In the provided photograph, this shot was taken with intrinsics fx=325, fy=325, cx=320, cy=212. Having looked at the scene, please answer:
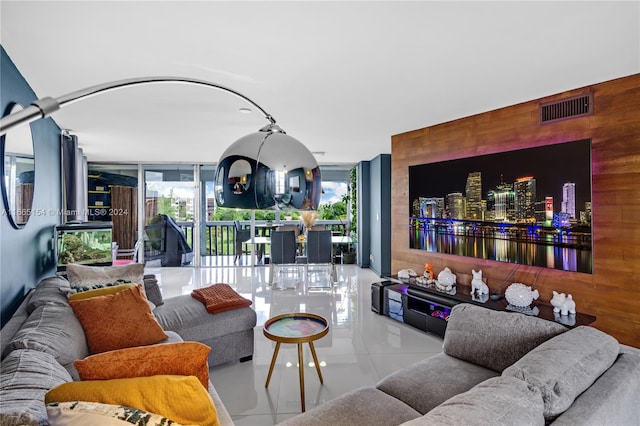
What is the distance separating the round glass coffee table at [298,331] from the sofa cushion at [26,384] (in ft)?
3.95

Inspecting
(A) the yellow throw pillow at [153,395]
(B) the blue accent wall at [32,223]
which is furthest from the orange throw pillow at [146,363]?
(B) the blue accent wall at [32,223]

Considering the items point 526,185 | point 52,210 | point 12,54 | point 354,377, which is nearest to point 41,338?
point 12,54

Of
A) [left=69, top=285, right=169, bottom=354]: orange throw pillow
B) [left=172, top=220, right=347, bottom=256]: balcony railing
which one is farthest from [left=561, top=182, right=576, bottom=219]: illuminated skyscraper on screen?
[left=172, top=220, right=347, bottom=256]: balcony railing

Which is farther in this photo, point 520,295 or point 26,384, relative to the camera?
point 520,295

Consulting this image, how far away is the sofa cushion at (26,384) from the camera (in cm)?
94

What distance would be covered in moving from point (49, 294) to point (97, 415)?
1.76m

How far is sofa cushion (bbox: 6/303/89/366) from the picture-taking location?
5.18 feet

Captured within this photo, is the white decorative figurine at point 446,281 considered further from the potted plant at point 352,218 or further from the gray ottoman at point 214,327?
the potted plant at point 352,218

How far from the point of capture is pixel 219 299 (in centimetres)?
286

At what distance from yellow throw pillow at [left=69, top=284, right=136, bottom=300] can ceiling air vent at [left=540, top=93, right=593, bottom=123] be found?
12.4ft

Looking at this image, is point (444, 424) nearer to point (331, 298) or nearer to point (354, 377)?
point (354, 377)

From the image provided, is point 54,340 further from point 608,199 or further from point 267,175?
point 608,199

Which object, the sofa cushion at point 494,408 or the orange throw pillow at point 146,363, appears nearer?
the sofa cushion at point 494,408

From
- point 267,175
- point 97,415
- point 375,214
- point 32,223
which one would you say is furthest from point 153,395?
point 375,214
